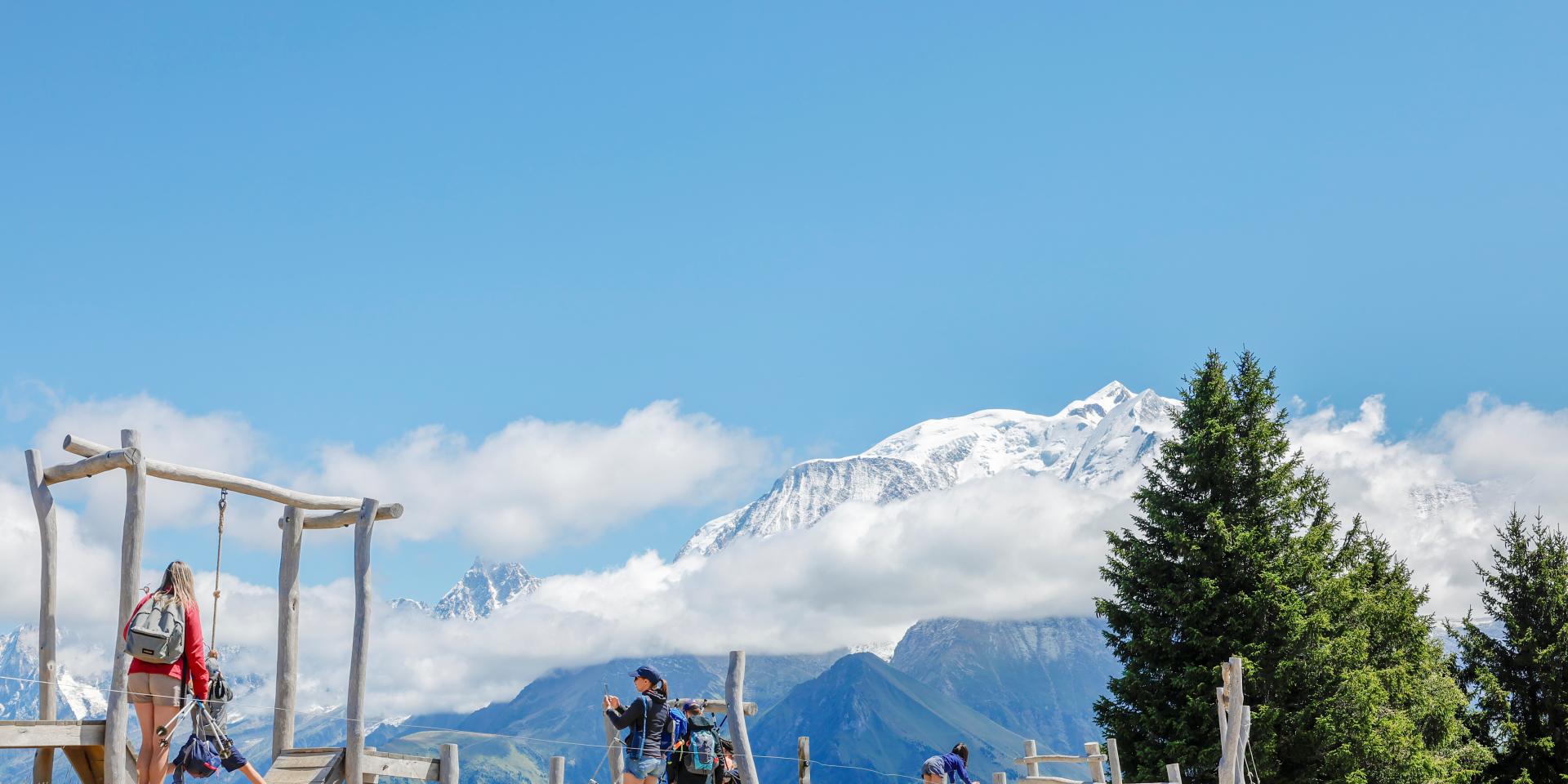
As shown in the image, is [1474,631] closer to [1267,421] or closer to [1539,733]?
[1539,733]

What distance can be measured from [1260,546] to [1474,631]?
15.7m

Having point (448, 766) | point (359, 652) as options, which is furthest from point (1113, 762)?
point (359, 652)

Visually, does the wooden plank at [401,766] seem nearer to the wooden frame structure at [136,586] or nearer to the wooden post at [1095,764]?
the wooden frame structure at [136,586]

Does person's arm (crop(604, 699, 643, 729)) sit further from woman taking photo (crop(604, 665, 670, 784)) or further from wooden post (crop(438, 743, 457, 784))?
wooden post (crop(438, 743, 457, 784))

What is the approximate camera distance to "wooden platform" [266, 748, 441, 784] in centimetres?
1545

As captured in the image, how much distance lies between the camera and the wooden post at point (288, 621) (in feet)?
56.5

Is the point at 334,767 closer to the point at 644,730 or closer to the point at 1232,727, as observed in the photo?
the point at 644,730

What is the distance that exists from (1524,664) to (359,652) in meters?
41.5

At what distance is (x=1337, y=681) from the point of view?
115ft

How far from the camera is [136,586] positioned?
15750 mm

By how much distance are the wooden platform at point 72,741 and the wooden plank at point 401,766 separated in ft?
8.47

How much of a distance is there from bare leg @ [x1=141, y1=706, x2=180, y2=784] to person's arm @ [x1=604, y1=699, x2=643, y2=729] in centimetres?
489

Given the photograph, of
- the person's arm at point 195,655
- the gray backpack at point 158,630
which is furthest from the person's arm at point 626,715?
the gray backpack at point 158,630

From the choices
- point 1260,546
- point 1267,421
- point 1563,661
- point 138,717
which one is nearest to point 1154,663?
point 1260,546
